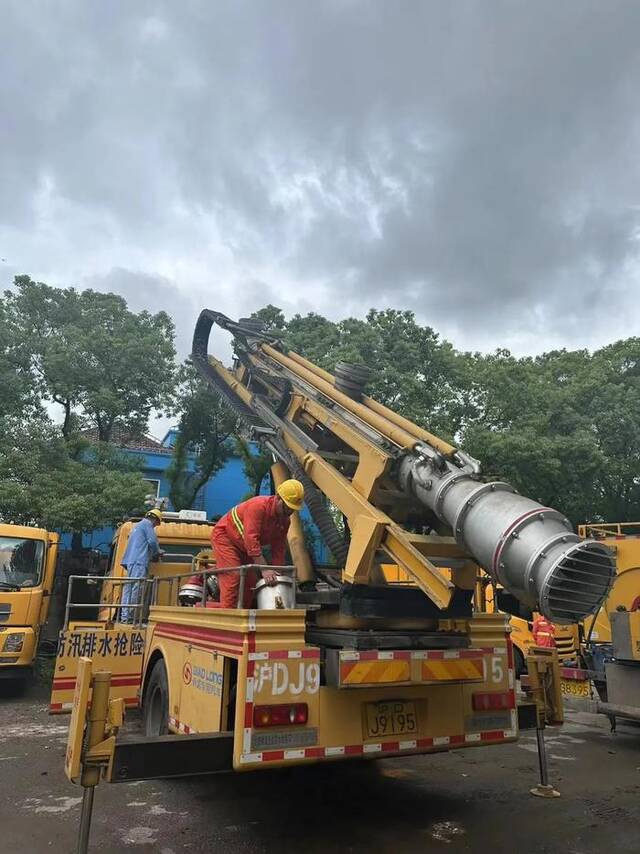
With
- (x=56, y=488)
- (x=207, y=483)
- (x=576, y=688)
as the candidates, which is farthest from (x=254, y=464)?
(x=576, y=688)

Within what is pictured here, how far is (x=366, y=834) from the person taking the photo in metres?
4.72

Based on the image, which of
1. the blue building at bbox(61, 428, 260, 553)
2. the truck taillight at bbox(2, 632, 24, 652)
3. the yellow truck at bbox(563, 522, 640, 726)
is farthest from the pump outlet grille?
the blue building at bbox(61, 428, 260, 553)

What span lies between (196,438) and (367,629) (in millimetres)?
15597

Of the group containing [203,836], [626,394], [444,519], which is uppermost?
[626,394]

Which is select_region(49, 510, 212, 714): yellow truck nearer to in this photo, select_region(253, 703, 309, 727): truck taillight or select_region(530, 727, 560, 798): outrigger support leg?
select_region(253, 703, 309, 727): truck taillight

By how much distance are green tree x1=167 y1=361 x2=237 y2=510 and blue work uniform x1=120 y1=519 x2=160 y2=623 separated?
10182 millimetres

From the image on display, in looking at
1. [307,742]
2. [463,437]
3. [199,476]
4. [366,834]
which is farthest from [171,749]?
[199,476]

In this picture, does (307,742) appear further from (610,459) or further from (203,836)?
(610,459)

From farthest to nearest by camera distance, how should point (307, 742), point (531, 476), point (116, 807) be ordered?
point (531, 476), point (116, 807), point (307, 742)

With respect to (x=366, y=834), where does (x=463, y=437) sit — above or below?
above

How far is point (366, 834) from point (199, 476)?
16.8 metres

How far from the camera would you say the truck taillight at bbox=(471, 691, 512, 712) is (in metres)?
4.90

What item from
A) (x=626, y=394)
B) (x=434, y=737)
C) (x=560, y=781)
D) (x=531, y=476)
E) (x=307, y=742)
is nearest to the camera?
(x=307, y=742)

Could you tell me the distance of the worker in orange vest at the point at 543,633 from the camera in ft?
31.8
